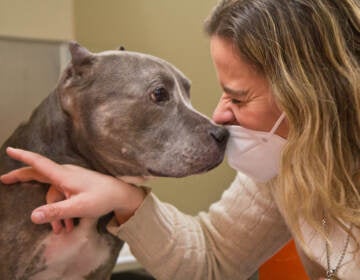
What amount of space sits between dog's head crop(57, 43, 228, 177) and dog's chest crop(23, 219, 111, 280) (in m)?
0.19

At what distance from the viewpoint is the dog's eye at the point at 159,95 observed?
4.42 feet

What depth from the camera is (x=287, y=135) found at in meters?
1.28

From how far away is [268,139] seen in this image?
128 cm

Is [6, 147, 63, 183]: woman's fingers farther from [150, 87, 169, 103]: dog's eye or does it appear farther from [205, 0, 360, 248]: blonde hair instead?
[205, 0, 360, 248]: blonde hair

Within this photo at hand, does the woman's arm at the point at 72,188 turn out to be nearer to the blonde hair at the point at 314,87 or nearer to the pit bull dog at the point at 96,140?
the pit bull dog at the point at 96,140

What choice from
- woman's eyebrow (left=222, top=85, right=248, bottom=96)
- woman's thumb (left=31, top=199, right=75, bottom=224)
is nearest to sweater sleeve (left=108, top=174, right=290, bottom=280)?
woman's thumb (left=31, top=199, right=75, bottom=224)

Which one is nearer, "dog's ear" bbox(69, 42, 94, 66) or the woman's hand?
the woman's hand

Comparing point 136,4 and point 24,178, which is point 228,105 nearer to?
point 24,178

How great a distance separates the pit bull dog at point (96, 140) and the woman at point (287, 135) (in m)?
0.06

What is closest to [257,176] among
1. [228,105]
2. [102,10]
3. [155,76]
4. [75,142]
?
[228,105]

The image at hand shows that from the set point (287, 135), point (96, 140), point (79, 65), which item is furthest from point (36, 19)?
point (287, 135)

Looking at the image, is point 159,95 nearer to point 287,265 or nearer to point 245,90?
point 245,90

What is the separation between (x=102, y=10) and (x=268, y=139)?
1357 mm

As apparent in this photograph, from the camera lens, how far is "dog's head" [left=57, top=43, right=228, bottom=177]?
51.8 inches
